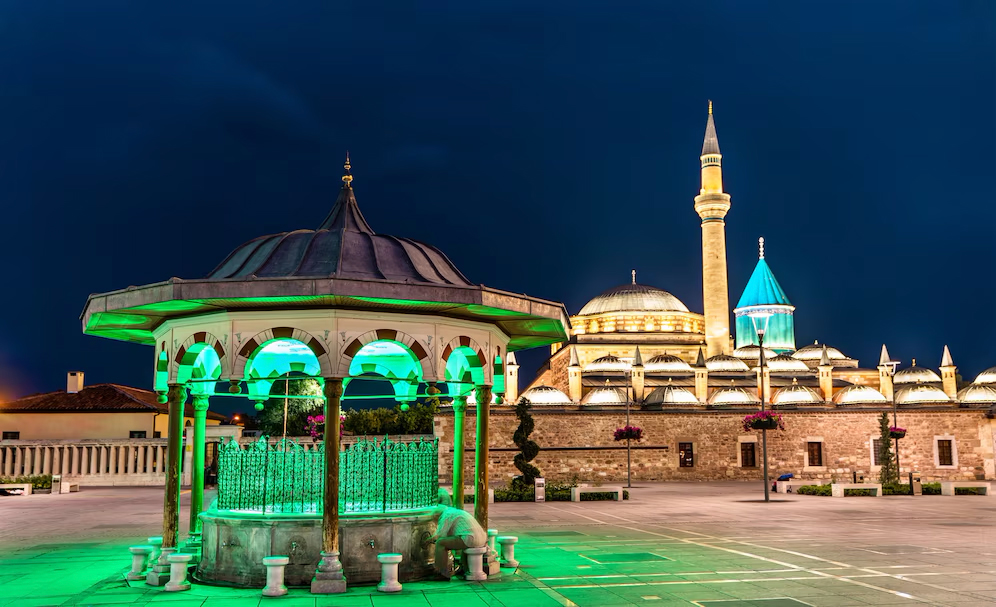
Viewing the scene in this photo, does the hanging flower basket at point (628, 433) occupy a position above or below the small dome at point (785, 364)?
below

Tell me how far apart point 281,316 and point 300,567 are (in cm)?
289

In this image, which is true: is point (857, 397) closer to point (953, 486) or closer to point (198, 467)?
point (953, 486)

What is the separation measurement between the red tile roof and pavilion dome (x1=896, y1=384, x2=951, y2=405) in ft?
115

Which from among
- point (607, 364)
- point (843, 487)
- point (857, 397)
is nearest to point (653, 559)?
point (843, 487)

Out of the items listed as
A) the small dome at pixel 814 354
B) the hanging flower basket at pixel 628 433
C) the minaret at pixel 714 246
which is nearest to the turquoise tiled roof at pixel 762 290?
the small dome at pixel 814 354

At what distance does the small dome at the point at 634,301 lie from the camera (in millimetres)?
55719

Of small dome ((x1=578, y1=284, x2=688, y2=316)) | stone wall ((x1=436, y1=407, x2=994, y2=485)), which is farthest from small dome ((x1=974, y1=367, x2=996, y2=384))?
small dome ((x1=578, y1=284, x2=688, y2=316))

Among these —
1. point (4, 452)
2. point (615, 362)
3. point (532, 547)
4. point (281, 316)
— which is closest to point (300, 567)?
point (281, 316)

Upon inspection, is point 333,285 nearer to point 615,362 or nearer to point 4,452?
point 4,452

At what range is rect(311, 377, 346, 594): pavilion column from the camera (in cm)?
930

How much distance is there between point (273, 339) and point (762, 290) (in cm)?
5510

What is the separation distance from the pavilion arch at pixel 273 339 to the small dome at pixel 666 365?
39.4m

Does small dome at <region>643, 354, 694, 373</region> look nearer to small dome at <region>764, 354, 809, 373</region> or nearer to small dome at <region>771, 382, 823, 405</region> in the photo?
small dome at <region>764, 354, 809, 373</region>

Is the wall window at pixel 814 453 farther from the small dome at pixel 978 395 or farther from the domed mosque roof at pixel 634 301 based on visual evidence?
the domed mosque roof at pixel 634 301
